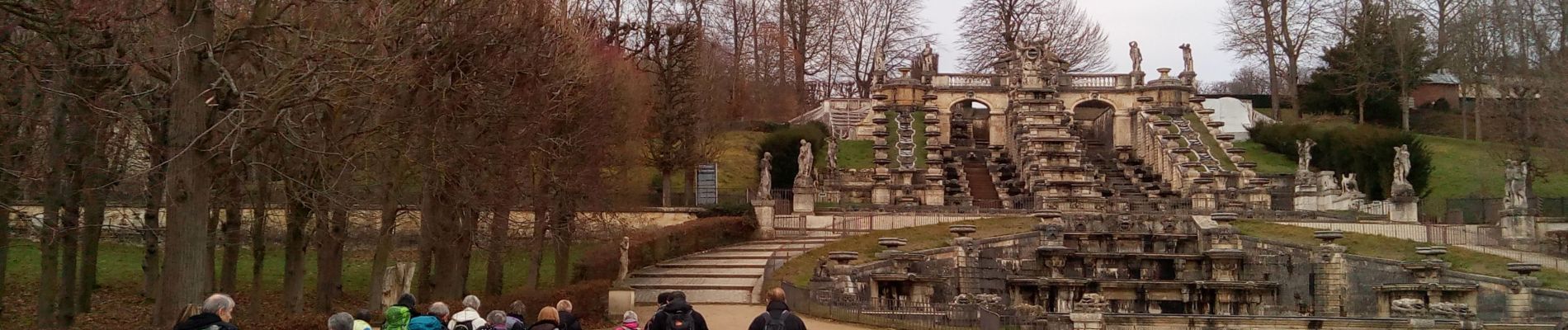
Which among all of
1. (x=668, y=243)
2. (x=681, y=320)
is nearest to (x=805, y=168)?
(x=668, y=243)

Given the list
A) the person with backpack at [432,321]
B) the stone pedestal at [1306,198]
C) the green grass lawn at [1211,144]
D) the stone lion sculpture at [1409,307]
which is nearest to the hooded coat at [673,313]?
the person with backpack at [432,321]

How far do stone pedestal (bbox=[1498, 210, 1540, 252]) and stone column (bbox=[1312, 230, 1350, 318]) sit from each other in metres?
5.53

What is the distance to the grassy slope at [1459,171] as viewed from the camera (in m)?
47.4

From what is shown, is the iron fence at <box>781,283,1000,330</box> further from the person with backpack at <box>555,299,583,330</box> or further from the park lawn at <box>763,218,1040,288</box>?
the person with backpack at <box>555,299,583,330</box>

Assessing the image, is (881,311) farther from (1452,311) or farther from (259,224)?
Result: (259,224)

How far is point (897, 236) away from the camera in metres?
37.4

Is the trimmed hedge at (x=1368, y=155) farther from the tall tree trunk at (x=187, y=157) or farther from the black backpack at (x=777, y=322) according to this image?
the tall tree trunk at (x=187, y=157)

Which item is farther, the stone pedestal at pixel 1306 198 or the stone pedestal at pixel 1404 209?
the stone pedestal at pixel 1306 198

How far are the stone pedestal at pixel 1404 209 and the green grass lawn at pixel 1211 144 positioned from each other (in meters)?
8.45

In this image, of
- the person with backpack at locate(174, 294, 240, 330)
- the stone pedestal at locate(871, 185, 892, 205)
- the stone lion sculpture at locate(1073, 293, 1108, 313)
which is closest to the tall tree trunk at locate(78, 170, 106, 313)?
the person with backpack at locate(174, 294, 240, 330)

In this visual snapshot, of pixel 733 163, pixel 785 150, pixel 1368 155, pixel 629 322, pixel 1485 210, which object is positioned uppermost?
pixel 785 150

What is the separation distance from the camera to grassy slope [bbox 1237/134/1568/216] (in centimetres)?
4738

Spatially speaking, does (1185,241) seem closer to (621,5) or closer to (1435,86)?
(621,5)

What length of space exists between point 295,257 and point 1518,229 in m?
Answer: 29.6
